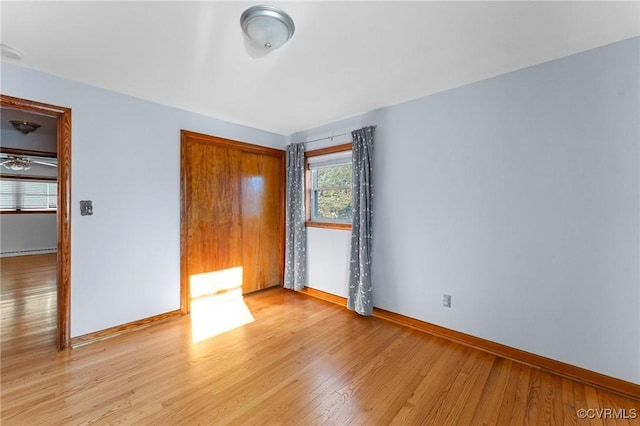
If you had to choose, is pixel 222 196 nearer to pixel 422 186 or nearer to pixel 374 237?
pixel 374 237

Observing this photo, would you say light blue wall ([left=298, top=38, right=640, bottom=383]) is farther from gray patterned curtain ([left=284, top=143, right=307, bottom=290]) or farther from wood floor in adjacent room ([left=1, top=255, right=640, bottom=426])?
gray patterned curtain ([left=284, top=143, right=307, bottom=290])

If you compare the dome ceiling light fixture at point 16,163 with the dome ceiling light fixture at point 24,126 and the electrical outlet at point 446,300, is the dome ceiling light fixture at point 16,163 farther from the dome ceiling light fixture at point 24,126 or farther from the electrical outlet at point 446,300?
the electrical outlet at point 446,300

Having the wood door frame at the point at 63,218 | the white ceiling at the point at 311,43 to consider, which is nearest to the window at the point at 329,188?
the white ceiling at the point at 311,43

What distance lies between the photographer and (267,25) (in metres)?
1.48

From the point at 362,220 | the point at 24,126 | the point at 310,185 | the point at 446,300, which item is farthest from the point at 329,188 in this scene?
the point at 24,126

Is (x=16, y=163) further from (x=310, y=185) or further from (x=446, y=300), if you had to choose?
(x=446, y=300)

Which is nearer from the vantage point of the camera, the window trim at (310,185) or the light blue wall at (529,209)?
the light blue wall at (529,209)

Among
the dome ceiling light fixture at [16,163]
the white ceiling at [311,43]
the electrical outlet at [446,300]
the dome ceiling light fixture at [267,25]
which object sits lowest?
the electrical outlet at [446,300]

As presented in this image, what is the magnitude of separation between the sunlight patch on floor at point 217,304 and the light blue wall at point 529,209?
5.65 ft

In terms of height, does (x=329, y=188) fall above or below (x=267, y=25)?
below

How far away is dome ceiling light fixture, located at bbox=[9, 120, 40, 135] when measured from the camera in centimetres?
330

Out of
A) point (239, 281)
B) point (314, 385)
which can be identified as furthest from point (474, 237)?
point (239, 281)

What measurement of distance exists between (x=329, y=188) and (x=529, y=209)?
7.13 ft

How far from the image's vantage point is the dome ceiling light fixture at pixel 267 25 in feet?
4.63
